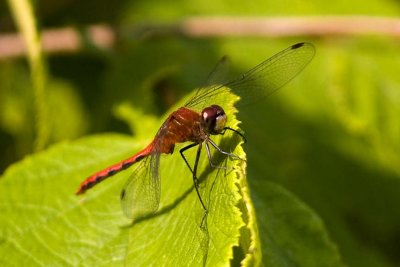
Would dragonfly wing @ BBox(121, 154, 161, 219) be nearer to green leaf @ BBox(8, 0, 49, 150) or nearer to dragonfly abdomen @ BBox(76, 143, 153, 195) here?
dragonfly abdomen @ BBox(76, 143, 153, 195)

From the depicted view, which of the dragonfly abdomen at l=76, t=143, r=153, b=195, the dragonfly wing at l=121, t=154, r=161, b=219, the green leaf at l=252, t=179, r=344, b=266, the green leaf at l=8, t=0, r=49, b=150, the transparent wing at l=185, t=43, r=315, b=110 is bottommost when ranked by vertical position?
the green leaf at l=252, t=179, r=344, b=266

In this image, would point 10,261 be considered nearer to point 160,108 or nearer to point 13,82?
point 160,108

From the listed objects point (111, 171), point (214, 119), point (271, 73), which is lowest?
point (214, 119)

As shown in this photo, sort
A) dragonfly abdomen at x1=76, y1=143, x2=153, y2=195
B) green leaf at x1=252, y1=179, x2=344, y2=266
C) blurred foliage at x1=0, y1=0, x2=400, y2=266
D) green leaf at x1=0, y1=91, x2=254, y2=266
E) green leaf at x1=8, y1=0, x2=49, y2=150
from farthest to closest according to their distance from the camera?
blurred foliage at x1=0, y1=0, x2=400, y2=266
green leaf at x1=8, y1=0, x2=49, y2=150
dragonfly abdomen at x1=76, y1=143, x2=153, y2=195
green leaf at x1=252, y1=179, x2=344, y2=266
green leaf at x1=0, y1=91, x2=254, y2=266

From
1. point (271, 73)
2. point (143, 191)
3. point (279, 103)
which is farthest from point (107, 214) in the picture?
point (279, 103)

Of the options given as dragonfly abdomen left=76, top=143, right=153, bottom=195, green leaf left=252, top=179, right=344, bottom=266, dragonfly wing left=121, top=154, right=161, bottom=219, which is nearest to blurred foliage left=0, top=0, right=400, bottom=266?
dragonfly abdomen left=76, top=143, right=153, bottom=195

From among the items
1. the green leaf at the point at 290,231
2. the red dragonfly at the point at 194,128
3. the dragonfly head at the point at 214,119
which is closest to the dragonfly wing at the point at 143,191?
the red dragonfly at the point at 194,128

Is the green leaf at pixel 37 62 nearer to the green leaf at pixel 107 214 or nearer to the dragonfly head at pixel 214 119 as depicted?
the green leaf at pixel 107 214

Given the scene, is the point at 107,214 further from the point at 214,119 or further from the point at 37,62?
the point at 37,62

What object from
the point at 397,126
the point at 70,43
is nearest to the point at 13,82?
the point at 70,43
